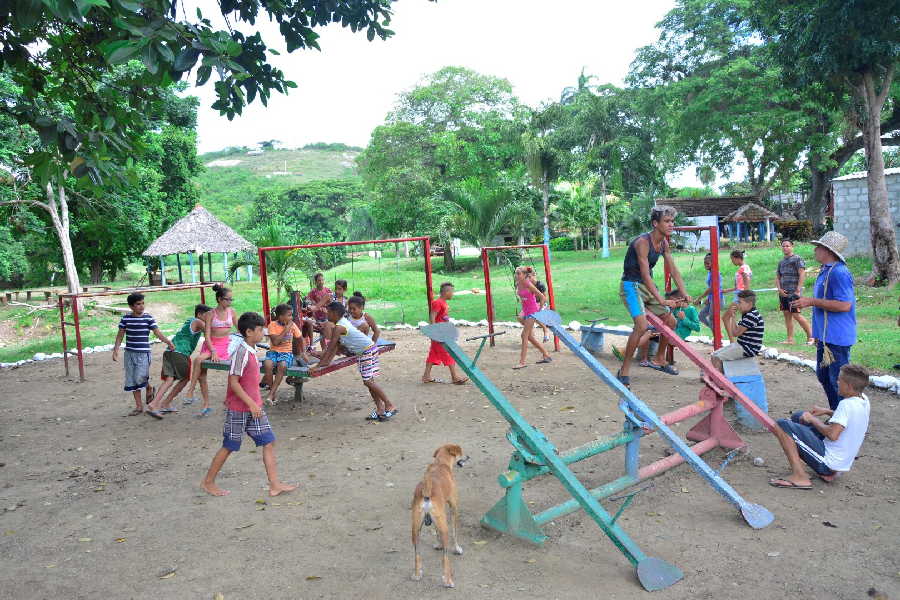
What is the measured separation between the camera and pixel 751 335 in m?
5.47

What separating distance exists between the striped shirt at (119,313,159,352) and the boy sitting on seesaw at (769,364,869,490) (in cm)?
631

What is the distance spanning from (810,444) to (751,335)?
1237 millimetres

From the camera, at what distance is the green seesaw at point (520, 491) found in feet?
10.9

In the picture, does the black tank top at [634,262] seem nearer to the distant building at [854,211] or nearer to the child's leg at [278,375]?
the child's leg at [278,375]

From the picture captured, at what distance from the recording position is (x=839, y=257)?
524cm

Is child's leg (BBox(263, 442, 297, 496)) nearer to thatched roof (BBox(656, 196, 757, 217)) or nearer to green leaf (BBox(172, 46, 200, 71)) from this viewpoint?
green leaf (BBox(172, 46, 200, 71))

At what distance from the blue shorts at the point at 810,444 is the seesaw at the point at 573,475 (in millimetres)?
734

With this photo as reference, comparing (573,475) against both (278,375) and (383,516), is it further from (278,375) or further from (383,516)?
(278,375)

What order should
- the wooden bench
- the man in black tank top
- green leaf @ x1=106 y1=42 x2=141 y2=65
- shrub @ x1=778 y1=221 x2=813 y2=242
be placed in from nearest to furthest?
green leaf @ x1=106 y1=42 x2=141 y2=65, the man in black tank top, the wooden bench, shrub @ x1=778 y1=221 x2=813 y2=242

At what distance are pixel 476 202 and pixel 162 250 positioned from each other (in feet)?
37.7

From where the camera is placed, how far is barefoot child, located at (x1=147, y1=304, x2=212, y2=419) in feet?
23.6

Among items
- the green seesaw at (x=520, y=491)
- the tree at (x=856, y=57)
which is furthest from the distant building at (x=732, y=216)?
the green seesaw at (x=520, y=491)

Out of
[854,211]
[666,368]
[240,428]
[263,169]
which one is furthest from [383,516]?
[263,169]

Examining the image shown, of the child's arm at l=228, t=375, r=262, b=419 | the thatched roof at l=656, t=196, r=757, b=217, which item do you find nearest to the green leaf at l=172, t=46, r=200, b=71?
the child's arm at l=228, t=375, r=262, b=419
